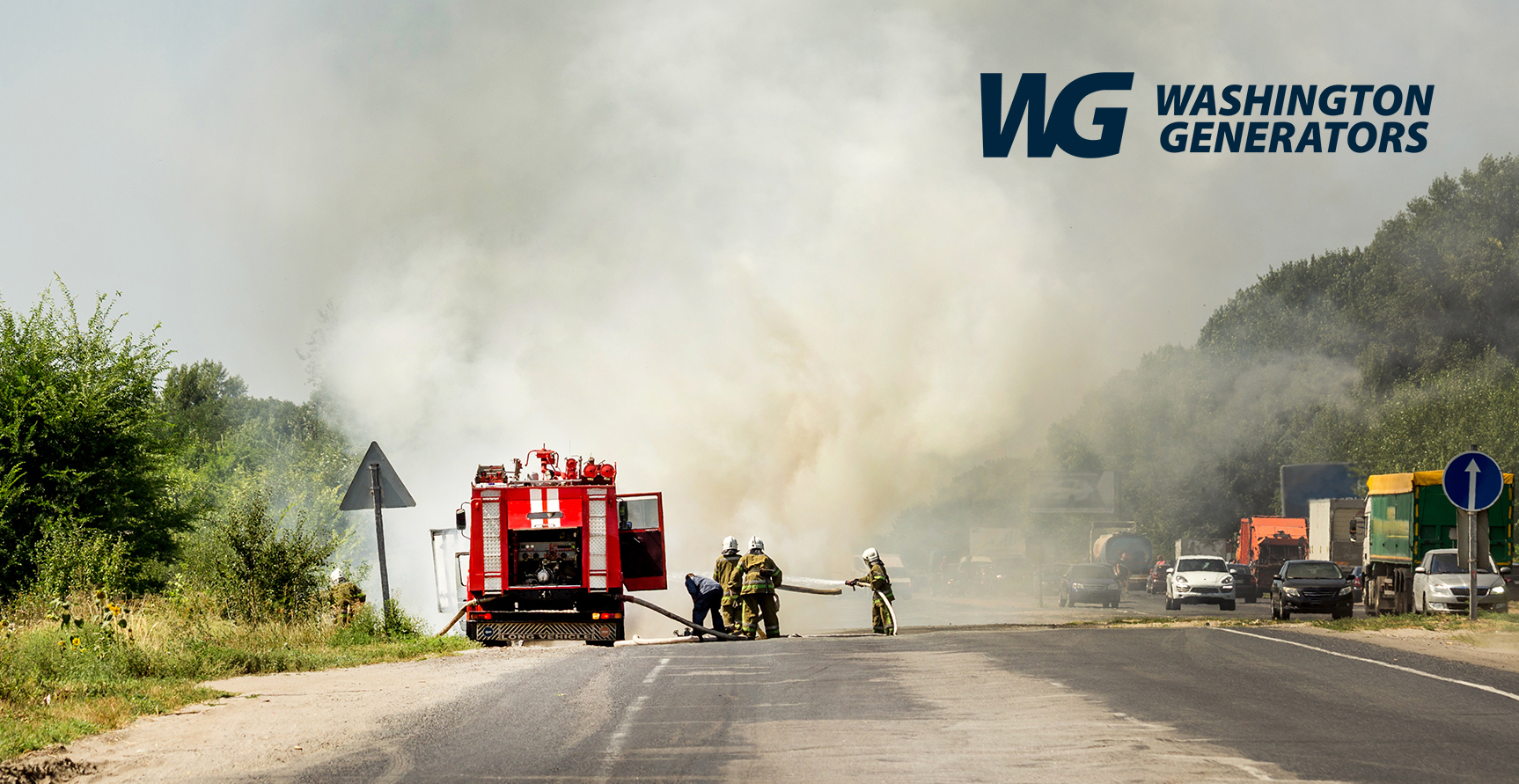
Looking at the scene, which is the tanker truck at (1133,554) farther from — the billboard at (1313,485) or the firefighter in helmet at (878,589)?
the firefighter in helmet at (878,589)

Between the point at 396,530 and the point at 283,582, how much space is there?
2430cm

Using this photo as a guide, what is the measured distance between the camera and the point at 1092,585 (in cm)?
4572

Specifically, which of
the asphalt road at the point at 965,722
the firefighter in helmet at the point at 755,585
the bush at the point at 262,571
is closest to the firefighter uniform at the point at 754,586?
the firefighter in helmet at the point at 755,585

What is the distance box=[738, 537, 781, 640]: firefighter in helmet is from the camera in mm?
20750

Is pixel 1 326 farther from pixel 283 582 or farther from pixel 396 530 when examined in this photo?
pixel 396 530

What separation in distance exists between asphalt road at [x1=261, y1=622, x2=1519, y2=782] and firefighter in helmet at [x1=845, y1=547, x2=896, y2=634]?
5487mm

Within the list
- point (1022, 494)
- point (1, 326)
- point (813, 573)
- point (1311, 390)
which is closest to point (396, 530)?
point (813, 573)

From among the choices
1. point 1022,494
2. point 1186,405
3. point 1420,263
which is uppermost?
point 1420,263

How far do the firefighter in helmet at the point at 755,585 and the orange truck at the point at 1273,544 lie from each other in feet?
127

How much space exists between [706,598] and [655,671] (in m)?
6.47

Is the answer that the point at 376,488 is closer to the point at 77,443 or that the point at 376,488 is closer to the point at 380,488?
the point at 380,488

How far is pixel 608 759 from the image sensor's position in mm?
9172

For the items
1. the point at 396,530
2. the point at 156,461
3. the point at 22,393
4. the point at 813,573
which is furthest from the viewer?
the point at 813,573

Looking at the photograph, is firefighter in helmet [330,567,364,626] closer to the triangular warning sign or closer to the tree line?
the triangular warning sign
